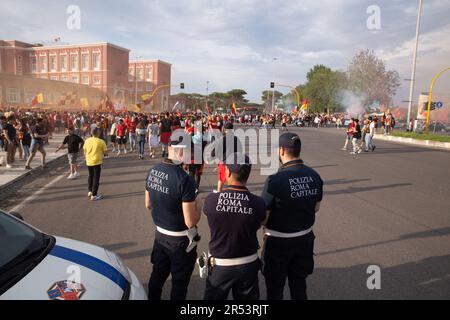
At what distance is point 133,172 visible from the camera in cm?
1109

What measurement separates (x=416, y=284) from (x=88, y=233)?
15.6 ft

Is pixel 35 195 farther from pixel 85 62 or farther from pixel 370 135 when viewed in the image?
pixel 85 62

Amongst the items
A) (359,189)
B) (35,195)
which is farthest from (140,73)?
(359,189)

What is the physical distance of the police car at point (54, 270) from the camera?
229 cm

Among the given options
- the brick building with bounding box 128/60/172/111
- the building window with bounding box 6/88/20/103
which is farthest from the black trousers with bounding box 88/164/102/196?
the brick building with bounding box 128/60/172/111

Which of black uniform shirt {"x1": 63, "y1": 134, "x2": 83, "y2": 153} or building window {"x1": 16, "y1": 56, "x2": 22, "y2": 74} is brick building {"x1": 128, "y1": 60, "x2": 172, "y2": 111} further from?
black uniform shirt {"x1": 63, "y1": 134, "x2": 83, "y2": 153}

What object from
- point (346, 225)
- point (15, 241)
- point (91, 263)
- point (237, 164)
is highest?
point (237, 164)

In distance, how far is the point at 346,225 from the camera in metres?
6.11

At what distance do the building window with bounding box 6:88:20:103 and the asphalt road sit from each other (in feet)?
145

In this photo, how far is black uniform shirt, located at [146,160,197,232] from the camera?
3107mm

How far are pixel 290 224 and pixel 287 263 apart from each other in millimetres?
367

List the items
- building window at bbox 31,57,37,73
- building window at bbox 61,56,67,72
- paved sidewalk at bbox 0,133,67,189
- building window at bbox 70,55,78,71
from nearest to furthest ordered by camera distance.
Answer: paved sidewalk at bbox 0,133,67,189, building window at bbox 70,55,78,71, building window at bbox 61,56,67,72, building window at bbox 31,57,37,73
